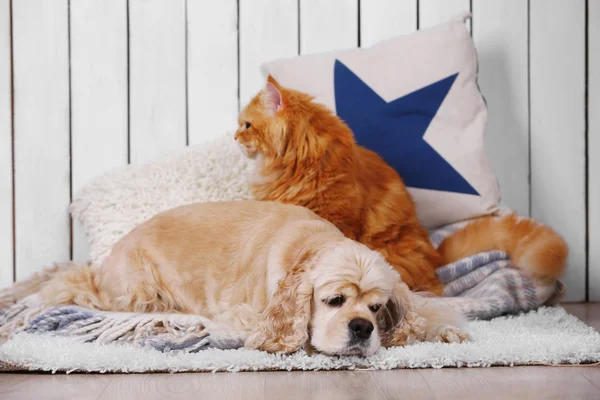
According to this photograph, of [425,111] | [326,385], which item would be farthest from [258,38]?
[326,385]

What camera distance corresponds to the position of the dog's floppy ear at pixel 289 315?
1.57 metres

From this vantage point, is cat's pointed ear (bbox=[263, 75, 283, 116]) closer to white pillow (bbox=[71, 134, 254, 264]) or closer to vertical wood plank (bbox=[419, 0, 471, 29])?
white pillow (bbox=[71, 134, 254, 264])

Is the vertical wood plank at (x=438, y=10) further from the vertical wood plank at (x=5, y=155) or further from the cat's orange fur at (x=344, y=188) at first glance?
the vertical wood plank at (x=5, y=155)

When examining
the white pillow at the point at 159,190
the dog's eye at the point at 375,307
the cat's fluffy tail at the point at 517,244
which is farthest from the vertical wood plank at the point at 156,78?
the dog's eye at the point at 375,307

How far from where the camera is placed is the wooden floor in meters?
1.32

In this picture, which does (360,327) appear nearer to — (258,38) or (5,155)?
(258,38)

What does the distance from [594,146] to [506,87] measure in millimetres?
433

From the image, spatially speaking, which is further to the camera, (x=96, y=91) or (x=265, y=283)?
(x=96, y=91)

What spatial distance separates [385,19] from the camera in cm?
278

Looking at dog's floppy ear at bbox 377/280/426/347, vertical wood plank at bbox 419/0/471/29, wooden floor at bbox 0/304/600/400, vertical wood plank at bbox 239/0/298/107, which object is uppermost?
vertical wood plank at bbox 419/0/471/29

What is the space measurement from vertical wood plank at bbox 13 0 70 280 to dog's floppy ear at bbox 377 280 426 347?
1568 millimetres

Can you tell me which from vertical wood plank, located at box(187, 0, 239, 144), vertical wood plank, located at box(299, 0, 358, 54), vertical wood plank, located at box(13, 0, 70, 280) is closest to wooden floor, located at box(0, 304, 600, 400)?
vertical wood plank, located at box(13, 0, 70, 280)

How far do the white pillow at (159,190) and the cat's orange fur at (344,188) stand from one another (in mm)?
267

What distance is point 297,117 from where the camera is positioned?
85.4 inches
